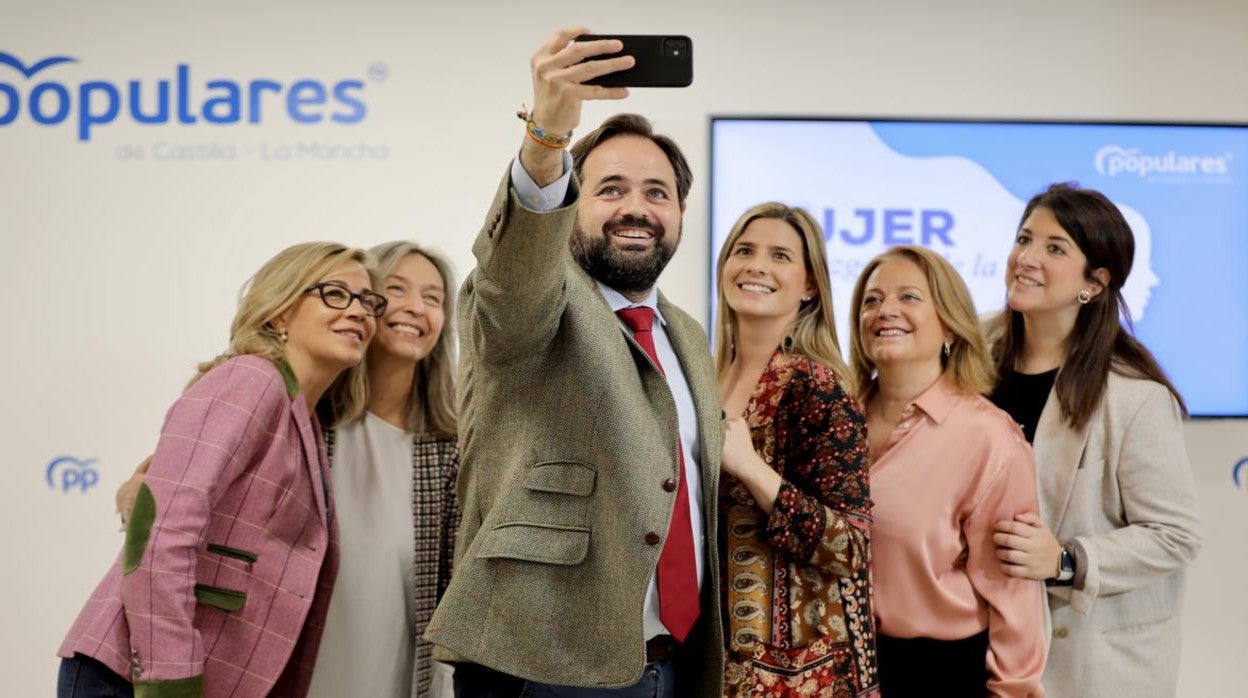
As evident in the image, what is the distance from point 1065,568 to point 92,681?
6.97 feet

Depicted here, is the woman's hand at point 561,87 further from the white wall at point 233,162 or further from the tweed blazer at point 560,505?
the white wall at point 233,162

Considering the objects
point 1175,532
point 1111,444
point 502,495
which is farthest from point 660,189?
point 1175,532

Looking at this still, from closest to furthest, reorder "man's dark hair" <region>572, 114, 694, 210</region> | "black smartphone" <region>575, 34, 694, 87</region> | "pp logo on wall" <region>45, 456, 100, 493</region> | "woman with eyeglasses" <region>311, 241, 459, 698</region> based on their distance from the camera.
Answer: "black smartphone" <region>575, 34, 694, 87</region>
"man's dark hair" <region>572, 114, 694, 210</region>
"woman with eyeglasses" <region>311, 241, 459, 698</region>
"pp logo on wall" <region>45, 456, 100, 493</region>

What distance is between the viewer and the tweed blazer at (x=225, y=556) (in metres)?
2.23

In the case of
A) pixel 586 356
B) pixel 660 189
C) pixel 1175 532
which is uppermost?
pixel 660 189

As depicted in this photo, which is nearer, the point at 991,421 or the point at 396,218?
the point at 991,421

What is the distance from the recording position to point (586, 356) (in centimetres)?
183

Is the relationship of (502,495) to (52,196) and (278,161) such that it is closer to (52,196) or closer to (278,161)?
(278,161)

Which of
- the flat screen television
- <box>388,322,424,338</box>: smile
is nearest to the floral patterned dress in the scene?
<box>388,322,424,338</box>: smile

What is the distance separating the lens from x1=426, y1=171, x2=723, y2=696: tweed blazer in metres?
1.80

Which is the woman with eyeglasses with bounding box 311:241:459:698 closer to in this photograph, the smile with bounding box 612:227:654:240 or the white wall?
the smile with bounding box 612:227:654:240

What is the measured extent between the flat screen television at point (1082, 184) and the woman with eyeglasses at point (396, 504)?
1.40 metres

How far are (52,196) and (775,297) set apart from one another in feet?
9.96

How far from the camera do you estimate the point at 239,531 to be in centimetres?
240
